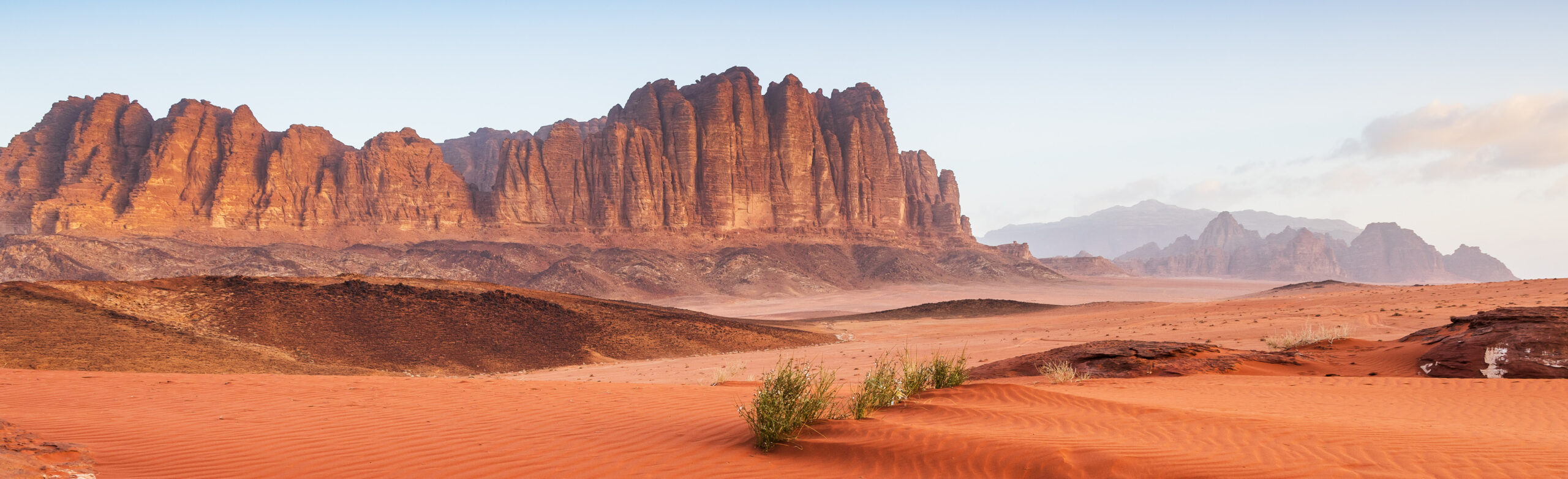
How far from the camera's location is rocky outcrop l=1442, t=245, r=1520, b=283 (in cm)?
16438

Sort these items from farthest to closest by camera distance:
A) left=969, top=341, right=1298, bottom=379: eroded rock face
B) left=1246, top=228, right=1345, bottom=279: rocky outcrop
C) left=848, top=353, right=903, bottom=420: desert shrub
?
Result: left=1246, top=228, right=1345, bottom=279: rocky outcrop → left=969, top=341, right=1298, bottom=379: eroded rock face → left=848, top=353, right=903, bottom=420: desert shrub

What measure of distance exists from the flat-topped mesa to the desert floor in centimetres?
7392

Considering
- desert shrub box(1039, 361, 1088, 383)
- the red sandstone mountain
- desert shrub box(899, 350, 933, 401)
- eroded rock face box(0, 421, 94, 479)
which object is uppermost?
the red sandstone mountain

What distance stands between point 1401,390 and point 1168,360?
3.76 m

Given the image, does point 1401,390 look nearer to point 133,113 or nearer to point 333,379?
point 333,379

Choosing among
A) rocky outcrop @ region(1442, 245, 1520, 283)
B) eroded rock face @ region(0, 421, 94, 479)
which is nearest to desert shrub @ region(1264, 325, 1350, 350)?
eroded rock face @ region(0, 421, 94, 479)

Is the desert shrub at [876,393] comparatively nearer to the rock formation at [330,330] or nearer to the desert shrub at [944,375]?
the desert shrub at [944,375]

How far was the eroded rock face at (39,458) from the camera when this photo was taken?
4934 mm

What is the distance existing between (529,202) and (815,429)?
279 feet

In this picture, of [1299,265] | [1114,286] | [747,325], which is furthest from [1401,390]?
[1299,265]

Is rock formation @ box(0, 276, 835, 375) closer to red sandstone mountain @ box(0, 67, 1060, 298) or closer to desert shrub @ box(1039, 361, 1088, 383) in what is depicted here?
desert shrub @ box(1039, 361, 1088, 383)

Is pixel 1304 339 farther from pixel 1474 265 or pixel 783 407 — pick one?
pixel 1474 265

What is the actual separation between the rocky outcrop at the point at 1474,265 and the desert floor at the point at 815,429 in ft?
677

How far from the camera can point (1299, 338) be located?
52.3ft
